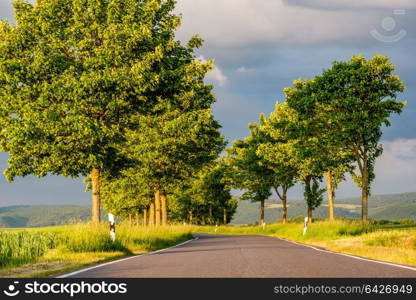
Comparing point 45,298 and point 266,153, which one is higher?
point 266,153

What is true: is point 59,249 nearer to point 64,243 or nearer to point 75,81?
point 64,243

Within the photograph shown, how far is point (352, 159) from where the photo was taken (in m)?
43.1

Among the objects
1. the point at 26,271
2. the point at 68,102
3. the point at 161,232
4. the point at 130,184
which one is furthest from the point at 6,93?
the point at 130,184

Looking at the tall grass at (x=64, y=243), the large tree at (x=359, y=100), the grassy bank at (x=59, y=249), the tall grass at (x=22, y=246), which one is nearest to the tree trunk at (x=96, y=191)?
the tall grass at (x=64, y=243)

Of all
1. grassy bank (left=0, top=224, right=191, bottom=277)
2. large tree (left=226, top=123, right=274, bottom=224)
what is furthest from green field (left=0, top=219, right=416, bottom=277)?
large tree (left=226, top=123, right=274, bottom=224)

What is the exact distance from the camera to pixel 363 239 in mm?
21922

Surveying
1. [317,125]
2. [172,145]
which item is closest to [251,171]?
[317,125]

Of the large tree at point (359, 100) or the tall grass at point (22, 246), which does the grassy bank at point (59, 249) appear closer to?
the tall grass at point (22, 246)

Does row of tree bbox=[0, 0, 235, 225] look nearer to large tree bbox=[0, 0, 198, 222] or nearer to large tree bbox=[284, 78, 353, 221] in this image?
large tree bbox=[0, 0, 198, 222]

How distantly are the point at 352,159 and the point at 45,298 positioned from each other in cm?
3845

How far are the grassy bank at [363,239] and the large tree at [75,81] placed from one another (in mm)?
10890

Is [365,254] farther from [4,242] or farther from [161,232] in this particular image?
[161,232]

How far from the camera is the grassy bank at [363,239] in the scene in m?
15.5

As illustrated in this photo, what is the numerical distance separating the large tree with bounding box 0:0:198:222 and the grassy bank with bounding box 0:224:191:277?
16.2 feet
